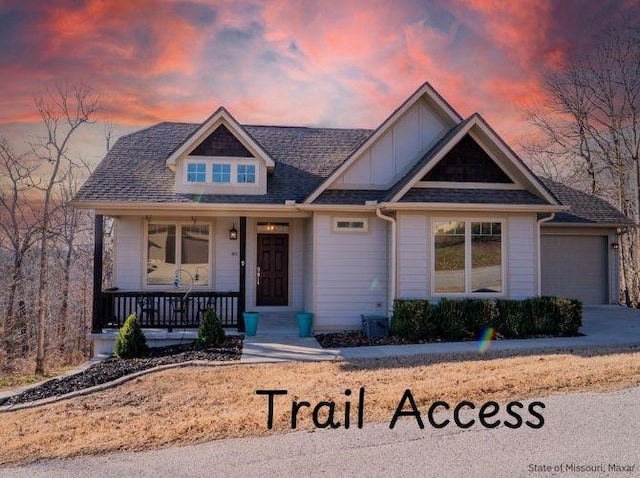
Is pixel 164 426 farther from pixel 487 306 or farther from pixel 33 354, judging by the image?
pixel 33 354

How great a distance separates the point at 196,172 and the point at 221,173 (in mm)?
638

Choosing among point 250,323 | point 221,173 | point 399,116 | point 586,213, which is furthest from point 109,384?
point 586,213

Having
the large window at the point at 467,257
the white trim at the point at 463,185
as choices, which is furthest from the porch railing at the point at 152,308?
the white trim at the point at 463,185

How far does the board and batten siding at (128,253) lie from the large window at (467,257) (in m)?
7.59

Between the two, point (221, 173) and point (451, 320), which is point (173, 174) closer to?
point (221, 173)

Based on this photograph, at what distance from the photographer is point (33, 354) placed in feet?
65.0

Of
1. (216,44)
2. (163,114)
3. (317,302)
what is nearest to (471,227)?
(317,302)

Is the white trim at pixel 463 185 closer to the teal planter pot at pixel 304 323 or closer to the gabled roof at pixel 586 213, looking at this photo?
the teal planter pot at pixel 304 323

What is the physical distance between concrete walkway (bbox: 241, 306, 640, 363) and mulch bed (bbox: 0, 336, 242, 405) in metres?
0.41

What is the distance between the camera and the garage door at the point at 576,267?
51.0ft

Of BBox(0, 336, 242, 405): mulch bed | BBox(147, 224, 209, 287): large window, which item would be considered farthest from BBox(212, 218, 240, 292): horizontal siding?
BBox(0, 336, 242, 405): mulch bed

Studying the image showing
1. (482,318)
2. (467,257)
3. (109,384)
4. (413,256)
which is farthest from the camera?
(467,257)

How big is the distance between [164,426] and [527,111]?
2598 centimetres

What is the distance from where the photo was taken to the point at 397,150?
40.3ft
